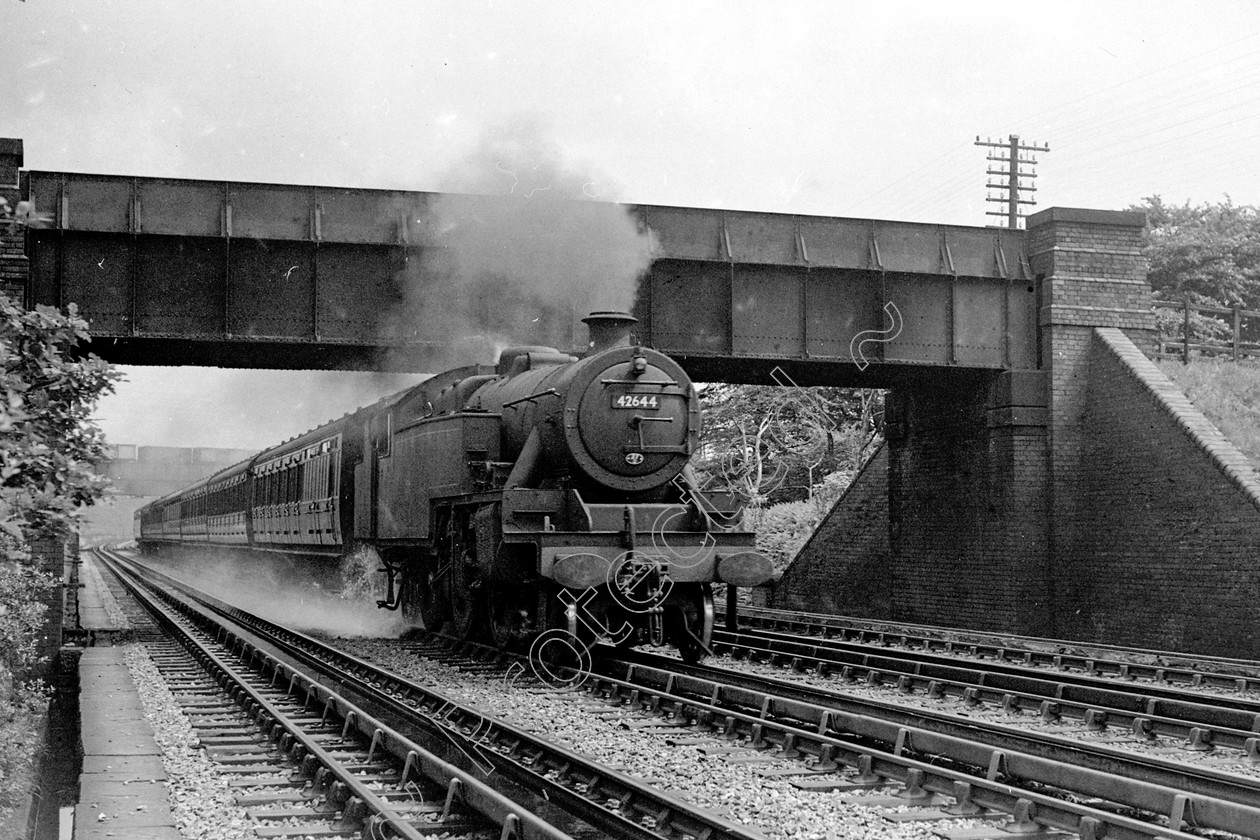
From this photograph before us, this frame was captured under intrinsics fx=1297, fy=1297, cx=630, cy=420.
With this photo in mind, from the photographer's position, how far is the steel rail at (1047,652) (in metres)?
11.9

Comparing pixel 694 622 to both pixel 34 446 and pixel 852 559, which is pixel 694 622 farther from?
pixel 852 559

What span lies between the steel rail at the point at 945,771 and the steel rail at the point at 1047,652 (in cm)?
245

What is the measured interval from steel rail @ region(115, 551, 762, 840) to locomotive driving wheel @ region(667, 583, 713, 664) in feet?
8.22

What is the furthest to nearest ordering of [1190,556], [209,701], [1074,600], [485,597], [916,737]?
[1074,600], [1190,556], [485,597], [209,701], [916,737]

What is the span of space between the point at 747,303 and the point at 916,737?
1079 centimetres

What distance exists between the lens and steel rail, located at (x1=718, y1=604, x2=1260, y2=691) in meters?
11.9

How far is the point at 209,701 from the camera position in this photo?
10.7m

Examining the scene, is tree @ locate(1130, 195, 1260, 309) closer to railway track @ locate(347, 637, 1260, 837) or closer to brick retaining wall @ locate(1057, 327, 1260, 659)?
brick retaining wall @ locate(1057, 327, 1260, 659)

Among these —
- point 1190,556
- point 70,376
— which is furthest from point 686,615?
point 1190,556

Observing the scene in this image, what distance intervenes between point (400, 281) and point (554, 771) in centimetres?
1065

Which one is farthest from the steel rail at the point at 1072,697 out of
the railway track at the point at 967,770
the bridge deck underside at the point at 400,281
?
the bridge deck underside at the point at 400,281

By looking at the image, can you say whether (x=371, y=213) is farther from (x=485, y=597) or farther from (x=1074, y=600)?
(x=1074, y=600)

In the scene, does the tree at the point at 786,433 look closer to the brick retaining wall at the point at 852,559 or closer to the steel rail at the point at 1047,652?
the brick retaining wall at the point at 852,559

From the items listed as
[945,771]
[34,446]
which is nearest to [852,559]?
[945,771]
